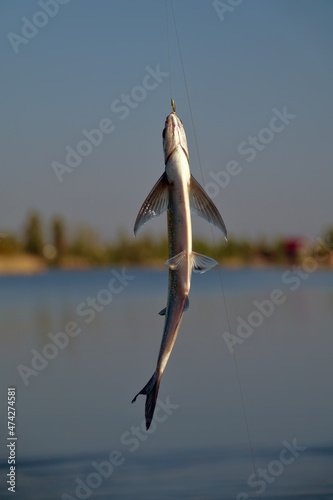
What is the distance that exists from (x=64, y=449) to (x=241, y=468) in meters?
1.32

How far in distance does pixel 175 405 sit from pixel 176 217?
452cm

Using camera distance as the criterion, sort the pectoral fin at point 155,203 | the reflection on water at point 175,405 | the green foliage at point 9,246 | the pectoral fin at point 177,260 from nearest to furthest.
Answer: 1. the pectoral fin at point 177,260
2. the pectoral fin at point 155,203
3. the reflection on water at point 175,405
4. the green foliage at point 9,246

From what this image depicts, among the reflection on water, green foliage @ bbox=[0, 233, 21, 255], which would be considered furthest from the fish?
green foliage @ bbox=[0, 233, 21, 255]

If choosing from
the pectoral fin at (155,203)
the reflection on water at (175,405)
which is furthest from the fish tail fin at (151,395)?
the reflection on water at (175,405)

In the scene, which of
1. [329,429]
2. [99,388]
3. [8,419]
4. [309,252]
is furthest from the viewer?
[309,252]

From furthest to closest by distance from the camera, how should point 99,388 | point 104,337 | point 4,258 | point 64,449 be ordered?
point 4,258 < point 104,337 < point 99,388 < point 64,449

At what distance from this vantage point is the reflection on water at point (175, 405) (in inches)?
219

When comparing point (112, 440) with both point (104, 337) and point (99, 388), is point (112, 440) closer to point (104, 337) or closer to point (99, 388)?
point (99, 388)

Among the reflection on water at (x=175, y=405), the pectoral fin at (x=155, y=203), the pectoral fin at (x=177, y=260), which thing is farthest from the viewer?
the reflection on water at (x=175, y=405)

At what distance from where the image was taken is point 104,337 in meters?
13.5

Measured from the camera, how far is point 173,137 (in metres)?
3.56

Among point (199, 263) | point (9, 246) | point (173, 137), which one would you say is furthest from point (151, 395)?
point (9, 246)

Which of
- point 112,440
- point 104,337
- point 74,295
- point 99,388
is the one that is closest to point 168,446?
point 112,440

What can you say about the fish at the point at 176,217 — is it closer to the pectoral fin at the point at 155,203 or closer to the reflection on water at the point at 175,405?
the pectoral fin at the point at 155,203
